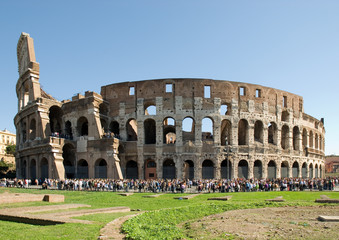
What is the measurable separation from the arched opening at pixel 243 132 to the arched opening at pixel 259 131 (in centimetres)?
181

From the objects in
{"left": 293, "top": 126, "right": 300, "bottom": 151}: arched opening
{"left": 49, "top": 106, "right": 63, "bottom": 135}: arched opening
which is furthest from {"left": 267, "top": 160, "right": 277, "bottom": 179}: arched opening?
A: {"left": 49, "top": 106, "right": 63, "bottom": 135}: arched opening

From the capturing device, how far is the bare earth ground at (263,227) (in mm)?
10141

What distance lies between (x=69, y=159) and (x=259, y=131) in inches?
959

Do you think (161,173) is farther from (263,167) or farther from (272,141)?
(272,141)

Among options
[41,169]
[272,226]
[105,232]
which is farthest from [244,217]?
[41,169]

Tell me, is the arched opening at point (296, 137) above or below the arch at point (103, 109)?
below

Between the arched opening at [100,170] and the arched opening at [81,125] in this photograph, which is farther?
the arched opening at [81,125]

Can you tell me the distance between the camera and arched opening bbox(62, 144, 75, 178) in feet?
138

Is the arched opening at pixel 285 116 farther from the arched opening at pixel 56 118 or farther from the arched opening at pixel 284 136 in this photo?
the arched opening at pixel 56 118

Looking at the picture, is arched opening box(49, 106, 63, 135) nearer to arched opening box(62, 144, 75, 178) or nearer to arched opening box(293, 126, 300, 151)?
arched opening box(62, 144, 75, 178)

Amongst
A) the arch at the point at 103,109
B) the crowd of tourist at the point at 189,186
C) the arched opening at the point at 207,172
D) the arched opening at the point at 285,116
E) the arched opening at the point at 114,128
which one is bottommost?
the crowd of tourist at the point at 189,186

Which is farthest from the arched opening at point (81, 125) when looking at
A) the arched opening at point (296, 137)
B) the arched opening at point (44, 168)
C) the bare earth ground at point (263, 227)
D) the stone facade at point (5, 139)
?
the stone facade at point (5, 139)

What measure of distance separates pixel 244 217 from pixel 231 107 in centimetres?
2945

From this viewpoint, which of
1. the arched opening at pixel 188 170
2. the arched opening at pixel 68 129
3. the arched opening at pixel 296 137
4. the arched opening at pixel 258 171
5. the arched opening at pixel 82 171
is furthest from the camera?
the arched opening at pixel 296 137
